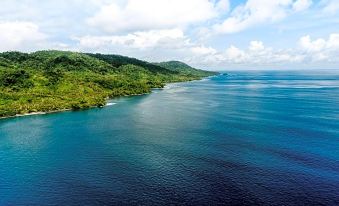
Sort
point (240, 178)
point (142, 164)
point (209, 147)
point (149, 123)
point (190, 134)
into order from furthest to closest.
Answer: point (149, 123) → point (190, 134) → point (209, 147) → point (142, 164) → point (240, 178)

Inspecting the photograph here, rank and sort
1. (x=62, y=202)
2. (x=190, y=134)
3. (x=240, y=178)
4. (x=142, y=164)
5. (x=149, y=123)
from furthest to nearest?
(x=149, y=123), (x=190, y=134), (x=142, y=164), (x=240, y=178), (x=62, y=202)

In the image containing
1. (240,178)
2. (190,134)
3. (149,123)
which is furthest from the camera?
(149,123)

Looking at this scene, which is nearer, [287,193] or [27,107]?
[287,193]

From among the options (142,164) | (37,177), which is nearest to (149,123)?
(142,164)

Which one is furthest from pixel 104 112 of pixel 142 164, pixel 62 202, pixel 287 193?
pixel 287 193

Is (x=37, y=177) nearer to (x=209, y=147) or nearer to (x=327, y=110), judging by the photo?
(x=209, y=147)

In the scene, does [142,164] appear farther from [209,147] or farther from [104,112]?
[104,112]
